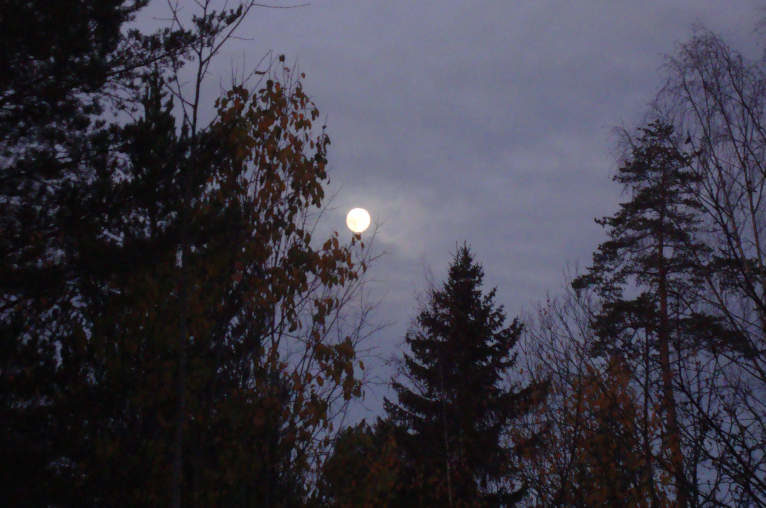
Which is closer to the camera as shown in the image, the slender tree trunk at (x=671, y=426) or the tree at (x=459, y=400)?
the slender tree trunk at (x=671, y=426)

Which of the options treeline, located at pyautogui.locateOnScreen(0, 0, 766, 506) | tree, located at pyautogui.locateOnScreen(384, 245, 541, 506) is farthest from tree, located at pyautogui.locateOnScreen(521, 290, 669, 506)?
tree, located at pyautogui.locateOnScreen(384, 245, 541, 506)

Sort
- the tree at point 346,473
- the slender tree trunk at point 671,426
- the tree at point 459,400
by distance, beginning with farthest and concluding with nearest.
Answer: the tree at point 459,400
the tree at point 346,473
the slender tree trunk at point 671,426

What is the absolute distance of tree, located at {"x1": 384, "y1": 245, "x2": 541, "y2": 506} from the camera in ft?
53.9

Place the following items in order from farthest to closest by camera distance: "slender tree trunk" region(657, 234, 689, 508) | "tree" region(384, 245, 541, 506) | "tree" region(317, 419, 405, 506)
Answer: "tree" region(384, 245, 541, 506) → "tree" region(317, 419, 405, 506) → "slender tree trunk" region(657, 234, 689, 508)

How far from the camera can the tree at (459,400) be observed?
647 inches

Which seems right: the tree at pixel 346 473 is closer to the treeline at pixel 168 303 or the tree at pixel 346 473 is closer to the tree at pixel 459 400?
the treeline at pixel 168 303

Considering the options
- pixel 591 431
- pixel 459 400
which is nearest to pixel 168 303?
pixel 591 431

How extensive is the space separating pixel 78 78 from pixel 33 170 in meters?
1.46

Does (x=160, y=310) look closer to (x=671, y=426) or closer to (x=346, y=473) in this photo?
(x=346, y=473)

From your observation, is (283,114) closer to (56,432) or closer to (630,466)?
(56,432)

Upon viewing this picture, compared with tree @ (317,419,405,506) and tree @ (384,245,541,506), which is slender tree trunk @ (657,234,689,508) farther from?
tree @ (384,245,541,506)

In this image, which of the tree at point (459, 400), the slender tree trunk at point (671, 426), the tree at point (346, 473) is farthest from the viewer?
the tree at point (459, 400)

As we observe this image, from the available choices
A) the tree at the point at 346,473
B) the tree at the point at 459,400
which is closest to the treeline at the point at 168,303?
the tree at the point at 346,473

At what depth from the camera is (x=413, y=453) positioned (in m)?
17.6
